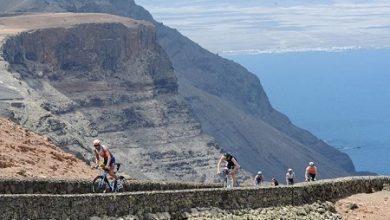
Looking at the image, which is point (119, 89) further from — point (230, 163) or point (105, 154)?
point (105, 154)

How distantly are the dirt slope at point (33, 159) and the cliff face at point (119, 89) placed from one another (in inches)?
3802

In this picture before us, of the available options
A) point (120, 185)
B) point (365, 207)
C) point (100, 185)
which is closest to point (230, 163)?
point (365, 207)

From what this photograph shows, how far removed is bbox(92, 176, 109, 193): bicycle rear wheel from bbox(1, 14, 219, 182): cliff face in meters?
112

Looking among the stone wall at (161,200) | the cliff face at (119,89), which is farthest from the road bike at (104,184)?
the cliff face at (119,89)

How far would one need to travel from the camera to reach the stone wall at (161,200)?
22.5 meters

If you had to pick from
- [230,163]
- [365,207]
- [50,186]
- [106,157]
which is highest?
[230,163]

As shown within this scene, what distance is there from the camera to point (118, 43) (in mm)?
169125

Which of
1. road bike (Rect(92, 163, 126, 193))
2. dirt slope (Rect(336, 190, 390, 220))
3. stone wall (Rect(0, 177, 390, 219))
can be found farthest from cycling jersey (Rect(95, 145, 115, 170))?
dirt slope (Rect(336, 190, 390, 220))

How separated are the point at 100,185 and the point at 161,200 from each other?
11.2ft

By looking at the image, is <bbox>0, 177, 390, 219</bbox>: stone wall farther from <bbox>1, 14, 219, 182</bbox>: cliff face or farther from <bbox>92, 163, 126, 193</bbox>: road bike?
<bbox>1, 14, 219, 182</bbox>: cliff face

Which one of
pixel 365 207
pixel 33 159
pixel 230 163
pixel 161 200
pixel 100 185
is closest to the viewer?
pixel 161 200

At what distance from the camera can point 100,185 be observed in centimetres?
2764

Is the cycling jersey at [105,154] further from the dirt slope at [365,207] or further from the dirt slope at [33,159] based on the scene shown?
the dirt slope at [33,159]

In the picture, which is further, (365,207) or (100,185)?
(365,207)
